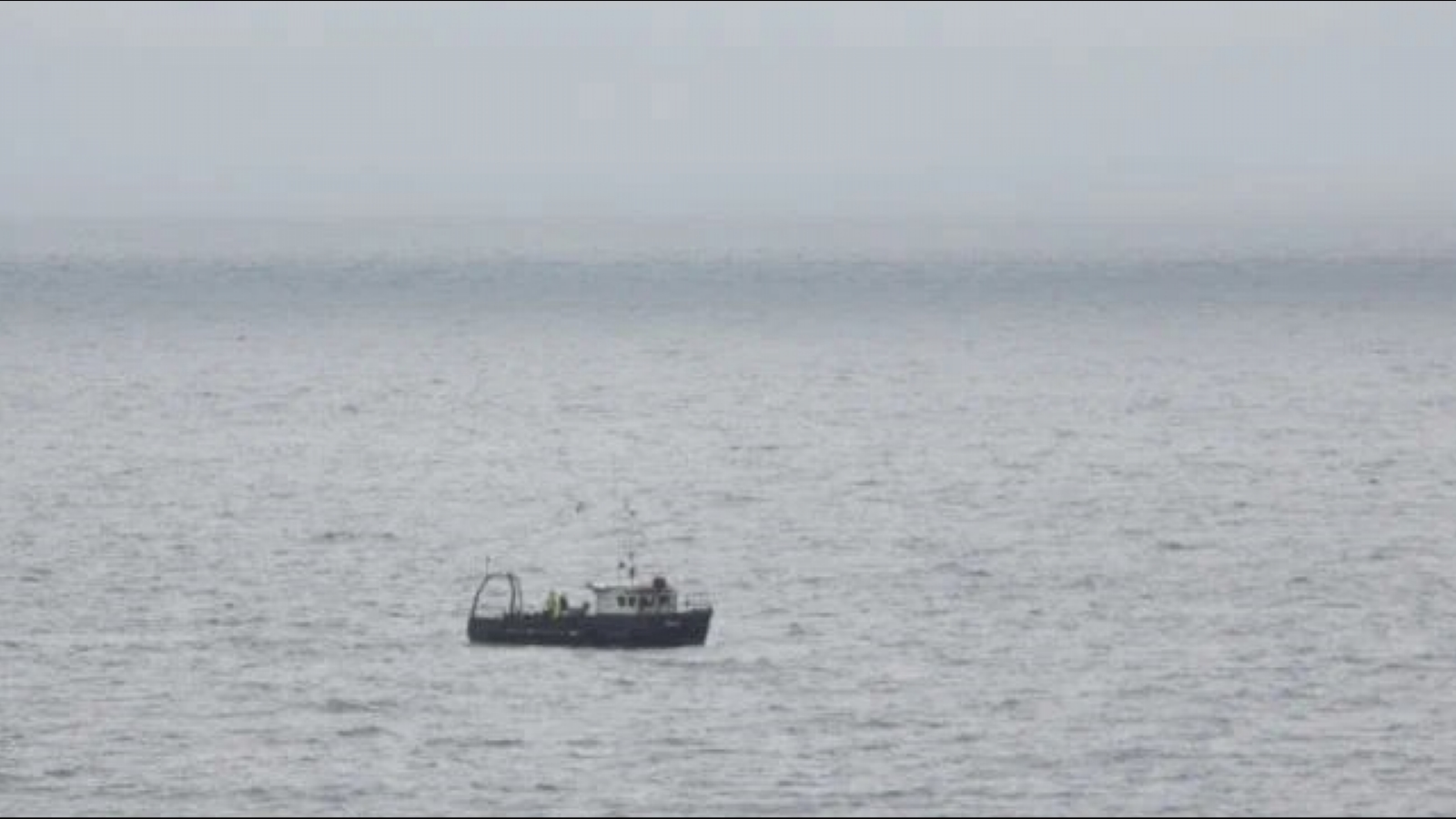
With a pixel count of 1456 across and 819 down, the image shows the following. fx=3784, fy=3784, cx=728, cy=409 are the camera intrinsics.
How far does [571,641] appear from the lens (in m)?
101

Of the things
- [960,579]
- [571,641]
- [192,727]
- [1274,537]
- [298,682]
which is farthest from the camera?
[1274,537]

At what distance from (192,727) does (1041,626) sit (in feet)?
85.2

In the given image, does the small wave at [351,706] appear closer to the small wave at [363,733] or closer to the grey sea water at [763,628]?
the grey sea water at [763,628]

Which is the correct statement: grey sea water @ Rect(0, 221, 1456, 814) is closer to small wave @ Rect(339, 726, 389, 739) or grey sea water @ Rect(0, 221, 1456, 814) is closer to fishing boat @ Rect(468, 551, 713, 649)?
small wave @ Rect(339, 726, 389, 739)

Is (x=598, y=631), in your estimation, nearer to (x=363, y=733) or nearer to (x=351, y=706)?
(x=351, y=706)

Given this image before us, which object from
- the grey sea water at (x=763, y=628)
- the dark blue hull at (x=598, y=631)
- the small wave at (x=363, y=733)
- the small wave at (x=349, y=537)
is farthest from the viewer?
the small wave at (x=349, y=537)

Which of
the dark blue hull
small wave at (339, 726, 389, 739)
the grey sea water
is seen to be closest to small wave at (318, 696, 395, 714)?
the grey sea water

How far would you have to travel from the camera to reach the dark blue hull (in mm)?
99875

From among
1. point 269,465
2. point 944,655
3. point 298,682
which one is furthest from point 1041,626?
point 269,465

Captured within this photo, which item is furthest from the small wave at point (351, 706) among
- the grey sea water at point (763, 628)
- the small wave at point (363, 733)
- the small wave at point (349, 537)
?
the small wave at point (349, 537)

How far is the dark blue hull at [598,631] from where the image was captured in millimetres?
99875

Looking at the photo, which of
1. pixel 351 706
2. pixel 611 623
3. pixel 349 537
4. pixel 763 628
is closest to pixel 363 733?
pixel 351 706

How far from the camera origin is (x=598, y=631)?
101 m

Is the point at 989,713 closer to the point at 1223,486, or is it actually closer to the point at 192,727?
the point at 192,727
